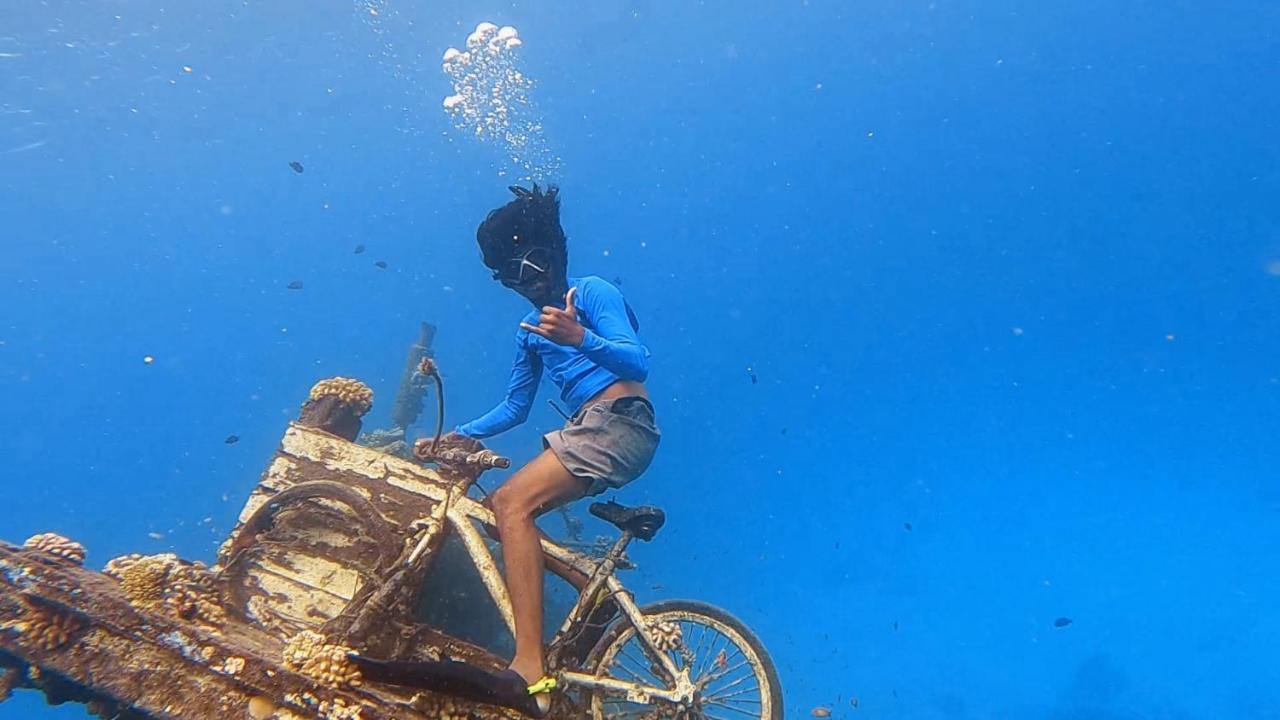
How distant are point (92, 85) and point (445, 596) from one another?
3330 inches

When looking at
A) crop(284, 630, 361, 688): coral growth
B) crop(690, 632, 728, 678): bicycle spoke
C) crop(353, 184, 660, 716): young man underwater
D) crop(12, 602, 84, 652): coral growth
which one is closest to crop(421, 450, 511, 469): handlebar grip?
crop(353, 184, 660, 716): young man underwater

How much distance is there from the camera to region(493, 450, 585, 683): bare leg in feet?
11.3

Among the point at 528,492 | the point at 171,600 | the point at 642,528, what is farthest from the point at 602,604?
the point at 171,600

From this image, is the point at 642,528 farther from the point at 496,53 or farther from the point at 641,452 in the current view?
the point at 496,53

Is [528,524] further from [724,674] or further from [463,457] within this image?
[724,674]

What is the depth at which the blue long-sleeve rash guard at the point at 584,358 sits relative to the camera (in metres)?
3.52

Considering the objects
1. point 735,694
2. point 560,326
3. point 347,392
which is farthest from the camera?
point 347,392

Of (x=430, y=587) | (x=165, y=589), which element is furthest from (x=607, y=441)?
(x=165, y=589)

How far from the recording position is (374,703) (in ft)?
10.6

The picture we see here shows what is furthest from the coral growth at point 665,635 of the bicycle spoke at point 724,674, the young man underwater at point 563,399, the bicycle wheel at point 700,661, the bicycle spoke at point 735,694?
the young man underwater at point 563,399

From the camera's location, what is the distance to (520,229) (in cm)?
380

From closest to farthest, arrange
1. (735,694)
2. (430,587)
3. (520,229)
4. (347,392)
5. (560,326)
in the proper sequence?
(560,326), (520,229), (735,694), (430,587), (347,392)

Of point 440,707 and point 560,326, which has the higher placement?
point 560,326

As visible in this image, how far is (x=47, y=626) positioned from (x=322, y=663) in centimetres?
186
